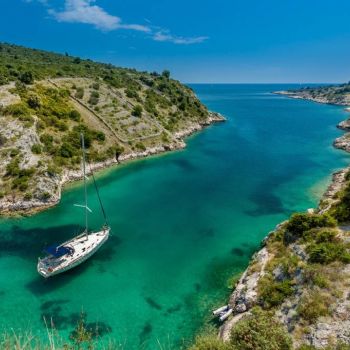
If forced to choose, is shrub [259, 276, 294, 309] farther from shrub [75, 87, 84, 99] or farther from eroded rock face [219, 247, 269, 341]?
shrub [75, 87, 84, 99]

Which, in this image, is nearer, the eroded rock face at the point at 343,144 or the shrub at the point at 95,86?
the eroded rock face at the point at 343,144

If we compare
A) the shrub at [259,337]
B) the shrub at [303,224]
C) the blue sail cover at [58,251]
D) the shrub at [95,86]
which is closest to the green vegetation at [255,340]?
the shrub at [259,337]

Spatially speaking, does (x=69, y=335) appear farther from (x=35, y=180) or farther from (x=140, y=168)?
(x=140, y=168)

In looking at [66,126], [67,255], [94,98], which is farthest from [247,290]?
[94,98]

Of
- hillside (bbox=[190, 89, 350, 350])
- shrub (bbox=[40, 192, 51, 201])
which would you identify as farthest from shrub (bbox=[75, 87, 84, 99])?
hillside (bbox=[190, 89, 350, 350])

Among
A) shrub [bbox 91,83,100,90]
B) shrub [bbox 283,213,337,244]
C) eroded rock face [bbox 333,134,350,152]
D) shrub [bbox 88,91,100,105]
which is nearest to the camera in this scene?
shrub [bbox 283,213,337,244]

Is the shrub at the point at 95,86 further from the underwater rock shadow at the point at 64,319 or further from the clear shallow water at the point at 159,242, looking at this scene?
the underwater rock shadow at the point at 64,319

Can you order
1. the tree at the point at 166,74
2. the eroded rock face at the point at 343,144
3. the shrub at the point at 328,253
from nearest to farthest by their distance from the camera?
the shrub at the point at 328,253
the eroded rock face at the point at 343,144
the tree at the point at 166,74
